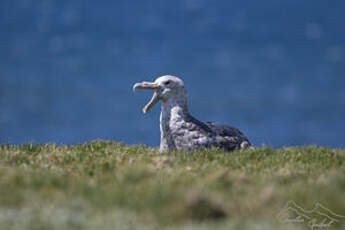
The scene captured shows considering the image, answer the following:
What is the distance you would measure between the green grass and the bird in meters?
→ 1.50

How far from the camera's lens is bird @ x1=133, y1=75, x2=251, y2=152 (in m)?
11.7

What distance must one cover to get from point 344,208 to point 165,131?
5.53 metres

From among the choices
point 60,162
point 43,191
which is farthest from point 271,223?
point 60,162

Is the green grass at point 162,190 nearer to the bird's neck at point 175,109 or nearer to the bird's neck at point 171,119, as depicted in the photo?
the bird's neck at point 171,119

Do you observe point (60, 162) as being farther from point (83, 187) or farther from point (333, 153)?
point (333, 153)

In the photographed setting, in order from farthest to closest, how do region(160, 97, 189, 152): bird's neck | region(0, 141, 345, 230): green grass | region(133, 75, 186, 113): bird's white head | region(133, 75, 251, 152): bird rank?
region(133, 75, 186, 113): bird's white head → region(160, 97, 189, 152): bird's neck → region(133, 75, 251, 152): bird → region(0, 141, 345, 230): green grass

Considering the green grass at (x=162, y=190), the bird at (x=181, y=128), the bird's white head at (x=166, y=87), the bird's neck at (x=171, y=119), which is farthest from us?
the bird's white head at (x=166, y=87)

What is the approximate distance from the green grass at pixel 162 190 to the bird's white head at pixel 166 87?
230 cm

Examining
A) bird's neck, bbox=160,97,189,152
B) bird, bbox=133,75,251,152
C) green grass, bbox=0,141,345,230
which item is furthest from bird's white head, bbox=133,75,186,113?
green grass, bbox=0,141,345,230

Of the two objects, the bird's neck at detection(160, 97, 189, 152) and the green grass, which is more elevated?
the bird's neck at detection(160, 97, 189, 152)

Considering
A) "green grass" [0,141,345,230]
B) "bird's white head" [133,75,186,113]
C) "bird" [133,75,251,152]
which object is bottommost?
"green grass" [0,141,345,230]

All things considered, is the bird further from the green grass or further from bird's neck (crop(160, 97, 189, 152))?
the green grass

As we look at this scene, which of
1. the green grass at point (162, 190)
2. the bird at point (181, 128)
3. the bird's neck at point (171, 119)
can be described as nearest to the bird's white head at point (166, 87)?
the bird at point (181, 128)

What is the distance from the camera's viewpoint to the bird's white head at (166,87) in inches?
478
